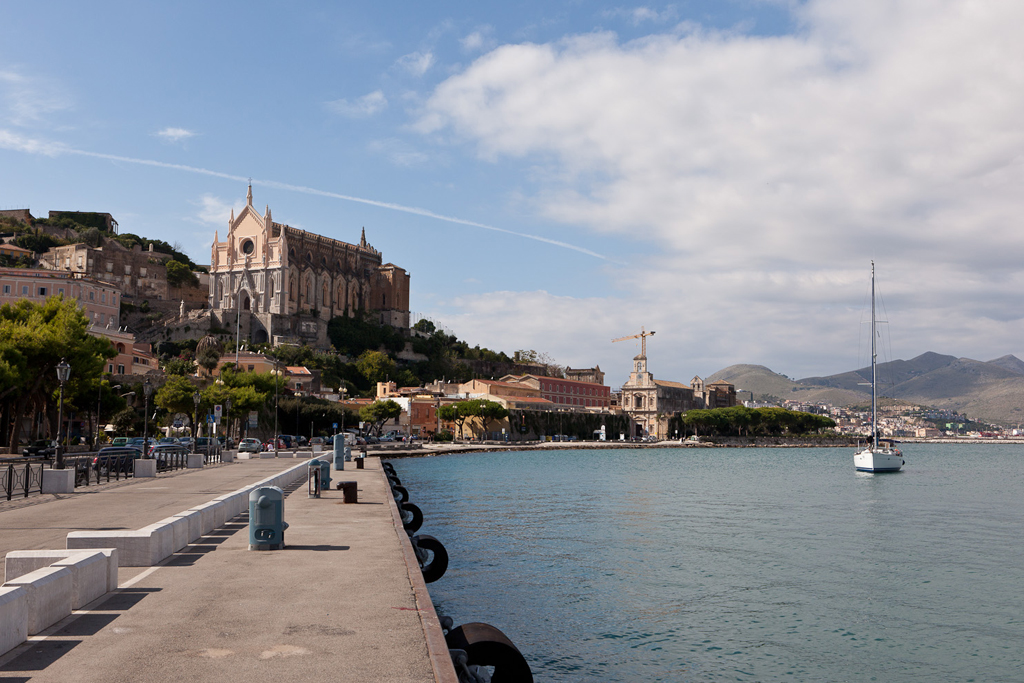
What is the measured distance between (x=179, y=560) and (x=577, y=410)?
506 ft

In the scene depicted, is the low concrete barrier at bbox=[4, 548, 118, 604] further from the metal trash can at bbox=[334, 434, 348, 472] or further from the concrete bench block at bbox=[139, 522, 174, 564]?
the metal trash can at bbox=[334, 434, 348, 472]

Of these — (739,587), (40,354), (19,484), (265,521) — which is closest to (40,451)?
(40,354)

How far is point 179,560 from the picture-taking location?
13.6 meters

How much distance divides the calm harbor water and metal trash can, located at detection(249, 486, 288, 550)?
4694 millimetres

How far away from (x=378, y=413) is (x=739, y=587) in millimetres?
91880

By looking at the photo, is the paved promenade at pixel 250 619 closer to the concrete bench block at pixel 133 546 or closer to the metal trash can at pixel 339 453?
the concrete bench block at pixel 133 546

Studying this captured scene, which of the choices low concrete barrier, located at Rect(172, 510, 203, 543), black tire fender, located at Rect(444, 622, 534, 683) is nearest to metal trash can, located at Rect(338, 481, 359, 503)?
low concrete barrier, located at Rect(172, 510, 203, 543)

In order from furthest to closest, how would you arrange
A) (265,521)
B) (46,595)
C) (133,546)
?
1. (265,521)
2. (133,546)
3. (46,595)

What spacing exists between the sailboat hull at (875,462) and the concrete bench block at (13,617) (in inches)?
3099

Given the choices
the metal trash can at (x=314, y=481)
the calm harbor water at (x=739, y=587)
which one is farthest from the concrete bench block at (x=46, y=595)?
the metal trash can at (x=314, y=481)

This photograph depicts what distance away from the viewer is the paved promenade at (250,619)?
762cm

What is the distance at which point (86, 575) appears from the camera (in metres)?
10.0

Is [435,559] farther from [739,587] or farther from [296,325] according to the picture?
[296,325]

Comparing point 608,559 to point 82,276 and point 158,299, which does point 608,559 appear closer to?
point 82,276
